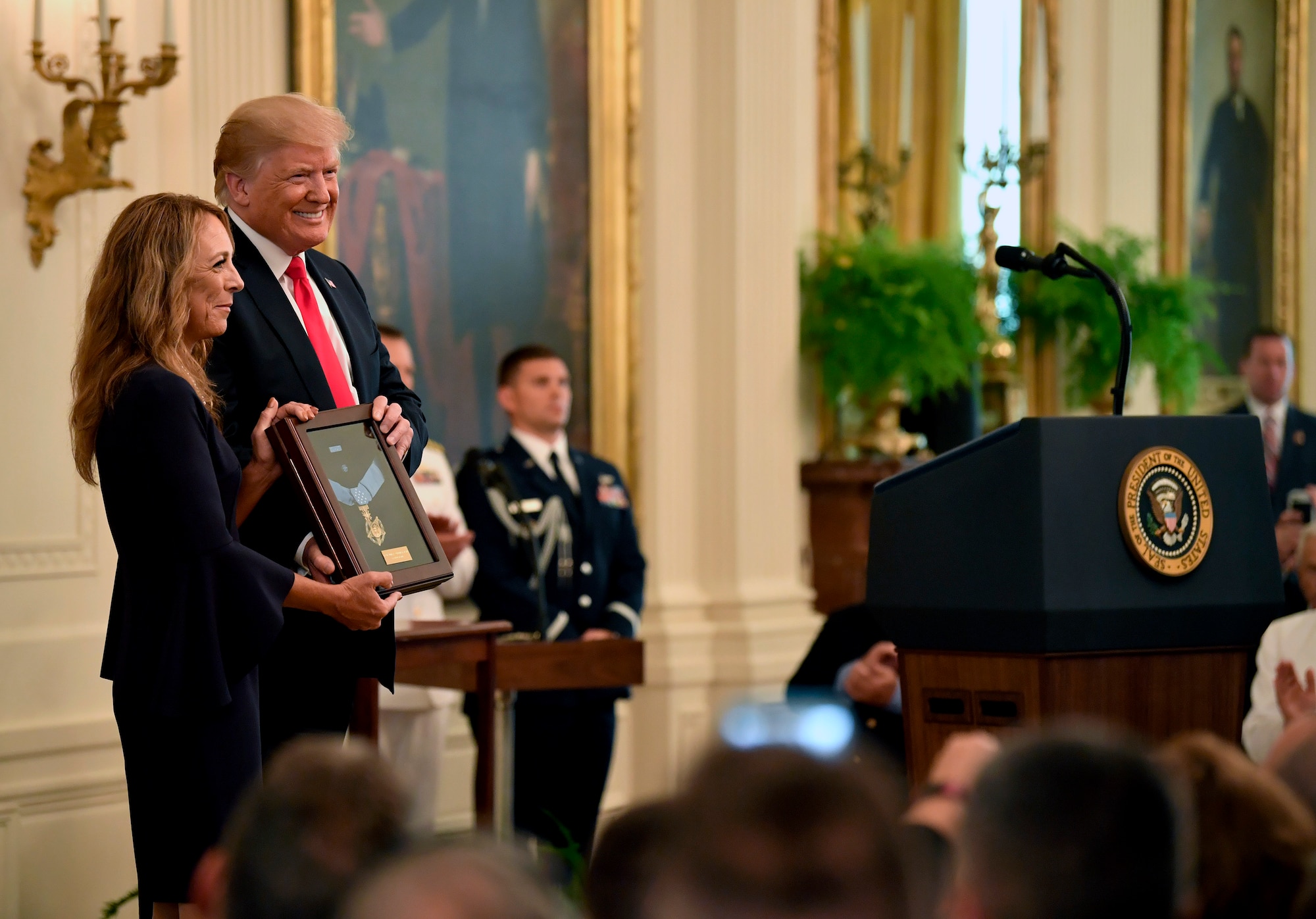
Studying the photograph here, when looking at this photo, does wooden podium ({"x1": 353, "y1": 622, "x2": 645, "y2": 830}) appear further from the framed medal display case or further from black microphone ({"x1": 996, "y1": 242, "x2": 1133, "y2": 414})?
black microphone ({"x1": 996, "y1": 242, "x2": 1133, "y2": 414})

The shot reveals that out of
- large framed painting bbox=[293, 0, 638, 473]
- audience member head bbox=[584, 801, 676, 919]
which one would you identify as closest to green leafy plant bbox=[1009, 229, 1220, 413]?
large framed painting bbox=[293, 0, 638, 473]

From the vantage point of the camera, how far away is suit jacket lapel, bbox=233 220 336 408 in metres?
3.00

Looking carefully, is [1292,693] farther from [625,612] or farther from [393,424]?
[625,612]

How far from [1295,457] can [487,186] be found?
3.61 metres

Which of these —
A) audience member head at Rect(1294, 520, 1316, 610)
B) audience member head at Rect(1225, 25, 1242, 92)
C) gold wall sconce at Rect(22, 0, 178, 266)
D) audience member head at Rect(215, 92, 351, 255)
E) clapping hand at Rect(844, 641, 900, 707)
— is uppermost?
audience member head at Rect(1225, 25, 1242, 92)

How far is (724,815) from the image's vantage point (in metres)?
1.14

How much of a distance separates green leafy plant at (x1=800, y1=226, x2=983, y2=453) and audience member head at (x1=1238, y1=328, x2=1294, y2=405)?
1257 mm

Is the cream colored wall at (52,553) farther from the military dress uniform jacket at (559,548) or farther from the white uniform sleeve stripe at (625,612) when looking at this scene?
the white uniform sleeve stripe at (625,612)

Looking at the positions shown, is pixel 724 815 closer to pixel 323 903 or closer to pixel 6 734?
pixel 323 903

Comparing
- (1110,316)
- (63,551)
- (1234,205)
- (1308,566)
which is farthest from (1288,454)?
(63,551)

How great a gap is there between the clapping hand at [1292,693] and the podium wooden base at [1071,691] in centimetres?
15

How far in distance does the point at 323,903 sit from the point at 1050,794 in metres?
0.56

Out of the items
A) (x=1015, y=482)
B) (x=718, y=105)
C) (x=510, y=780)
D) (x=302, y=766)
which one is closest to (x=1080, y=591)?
(x=1015, y=482)

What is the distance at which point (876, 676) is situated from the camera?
4.50m
